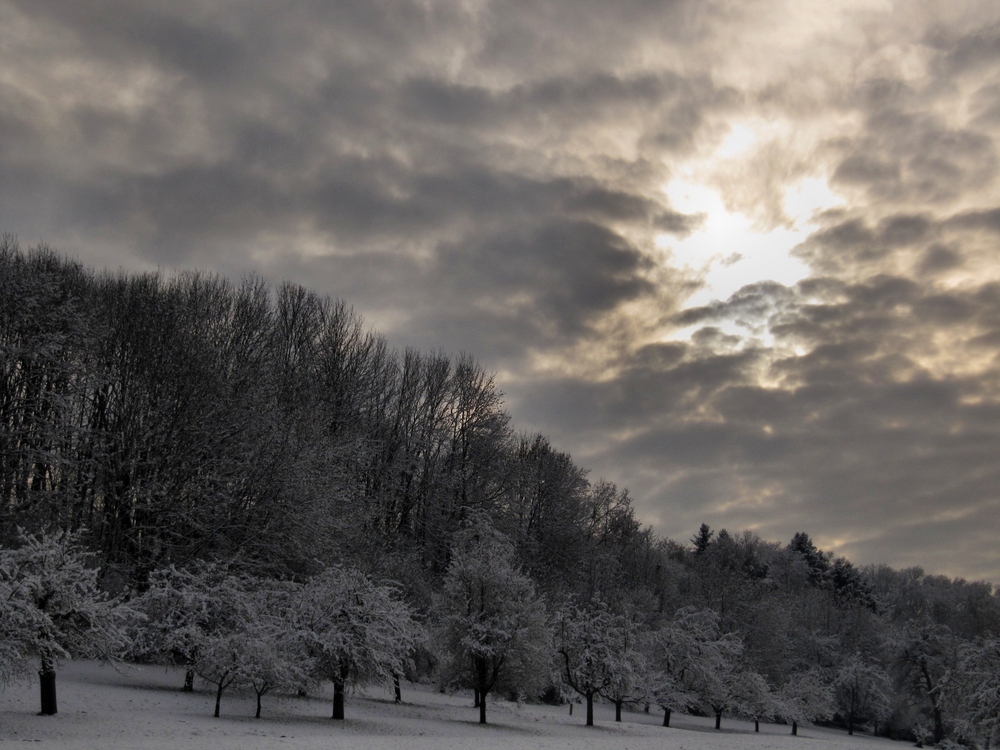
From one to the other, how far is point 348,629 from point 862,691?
6487cm

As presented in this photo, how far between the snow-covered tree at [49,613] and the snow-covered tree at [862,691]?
72886 mm

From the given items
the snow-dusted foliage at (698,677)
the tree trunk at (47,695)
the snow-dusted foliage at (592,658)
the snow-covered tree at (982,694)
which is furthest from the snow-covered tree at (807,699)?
the tree trunk at (47,695)

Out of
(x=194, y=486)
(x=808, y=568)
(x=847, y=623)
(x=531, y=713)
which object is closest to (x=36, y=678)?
(x=194, y=486)

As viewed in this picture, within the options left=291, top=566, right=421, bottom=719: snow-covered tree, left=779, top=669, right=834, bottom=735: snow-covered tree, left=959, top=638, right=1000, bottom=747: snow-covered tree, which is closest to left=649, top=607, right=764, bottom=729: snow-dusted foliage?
left=779, top=669, right=834, bottom=735: snow-covered tree

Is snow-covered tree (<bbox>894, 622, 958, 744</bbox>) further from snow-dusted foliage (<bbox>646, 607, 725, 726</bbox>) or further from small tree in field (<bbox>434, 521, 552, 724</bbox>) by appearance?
small tree in field (<bbox>434, 521, 552, 724</bbox>)

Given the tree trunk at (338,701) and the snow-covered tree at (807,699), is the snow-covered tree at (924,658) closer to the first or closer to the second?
the snow-covered tree at (807,699)

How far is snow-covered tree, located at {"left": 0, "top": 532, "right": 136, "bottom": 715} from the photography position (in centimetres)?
2159

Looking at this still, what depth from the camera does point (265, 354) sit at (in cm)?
4788

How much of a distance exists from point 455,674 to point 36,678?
19249 mm

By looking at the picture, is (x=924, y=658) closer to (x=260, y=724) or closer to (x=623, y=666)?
(x=623, y=666)

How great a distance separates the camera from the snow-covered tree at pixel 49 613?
21.6 metres

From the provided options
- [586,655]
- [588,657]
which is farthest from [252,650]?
[588,657]

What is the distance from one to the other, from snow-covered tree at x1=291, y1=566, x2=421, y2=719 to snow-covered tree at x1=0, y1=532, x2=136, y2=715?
903 cm

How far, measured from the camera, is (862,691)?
253 feet
